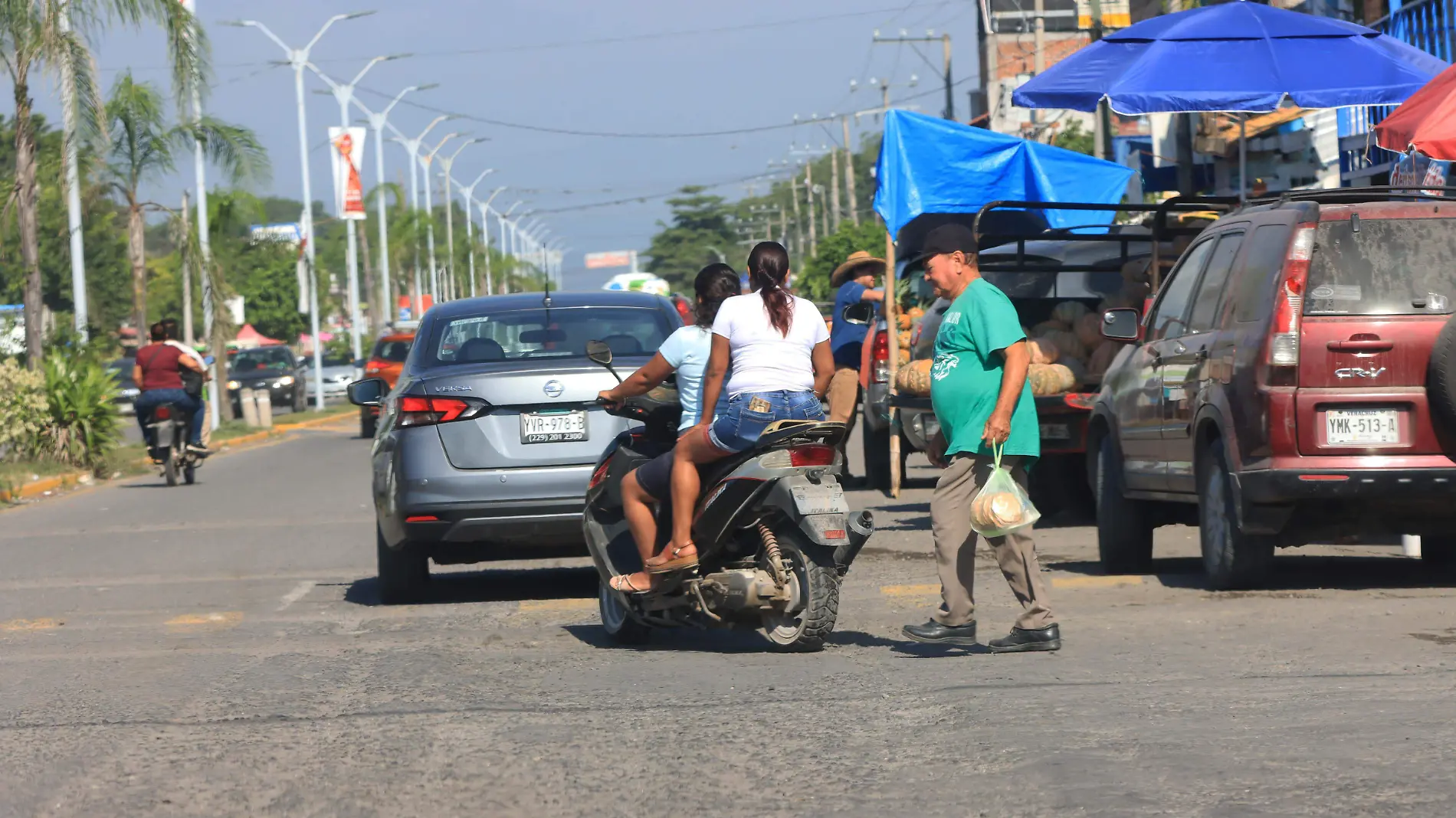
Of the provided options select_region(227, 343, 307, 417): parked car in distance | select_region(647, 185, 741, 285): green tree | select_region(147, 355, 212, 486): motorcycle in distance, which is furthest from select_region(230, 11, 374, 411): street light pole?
select_region(647, 185, 741, 285): green tree

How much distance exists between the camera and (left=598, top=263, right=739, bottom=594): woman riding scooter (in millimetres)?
7727

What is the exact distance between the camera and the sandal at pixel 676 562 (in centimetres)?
755

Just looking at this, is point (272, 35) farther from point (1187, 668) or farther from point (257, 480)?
point (1187, 668)

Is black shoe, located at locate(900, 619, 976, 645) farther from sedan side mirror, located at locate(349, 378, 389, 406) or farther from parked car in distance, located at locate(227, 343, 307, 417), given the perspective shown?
parked car in distance, located at locate(227, 343, 307, 417)

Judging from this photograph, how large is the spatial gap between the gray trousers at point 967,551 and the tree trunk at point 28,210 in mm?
18474

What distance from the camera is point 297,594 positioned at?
10.9 meters

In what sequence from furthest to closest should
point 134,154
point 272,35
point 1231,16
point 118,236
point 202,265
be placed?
point 118,236
point 272,35
point 202,265
point 134,154
point 1231,16

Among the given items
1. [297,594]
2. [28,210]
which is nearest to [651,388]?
[297,594]

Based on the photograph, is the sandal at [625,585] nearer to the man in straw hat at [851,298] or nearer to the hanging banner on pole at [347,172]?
the man in straw hat at [851,298]

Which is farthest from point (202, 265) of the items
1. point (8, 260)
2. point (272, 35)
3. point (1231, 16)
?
point (1231, 16)

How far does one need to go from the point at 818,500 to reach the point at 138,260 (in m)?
27.0

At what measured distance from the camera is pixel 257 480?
21.9 metres

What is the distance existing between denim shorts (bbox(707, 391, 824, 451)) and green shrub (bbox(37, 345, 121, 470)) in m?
17.3

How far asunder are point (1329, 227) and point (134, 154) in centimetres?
2566
